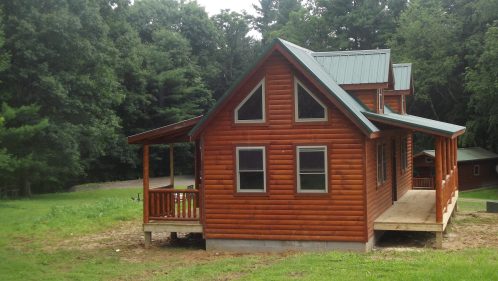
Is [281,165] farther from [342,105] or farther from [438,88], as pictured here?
[438,88]

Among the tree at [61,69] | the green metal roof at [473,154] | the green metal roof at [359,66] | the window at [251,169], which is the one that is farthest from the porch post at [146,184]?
the green metal roof at [473,154]

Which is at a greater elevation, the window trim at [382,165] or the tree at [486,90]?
the tree at [486,90]

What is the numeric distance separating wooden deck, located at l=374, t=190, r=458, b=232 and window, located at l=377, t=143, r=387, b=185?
3.44 ft

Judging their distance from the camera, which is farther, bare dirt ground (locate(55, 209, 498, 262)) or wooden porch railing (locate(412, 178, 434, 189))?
wooden porch railing (locate(412, 178, 434, 189))

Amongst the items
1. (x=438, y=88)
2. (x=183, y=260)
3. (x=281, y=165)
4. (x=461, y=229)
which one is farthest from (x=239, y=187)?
(x=438, y=88)

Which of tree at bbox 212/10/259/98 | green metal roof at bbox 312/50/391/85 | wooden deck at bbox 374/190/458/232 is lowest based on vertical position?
wooden deck at bbox 374/190/458/232

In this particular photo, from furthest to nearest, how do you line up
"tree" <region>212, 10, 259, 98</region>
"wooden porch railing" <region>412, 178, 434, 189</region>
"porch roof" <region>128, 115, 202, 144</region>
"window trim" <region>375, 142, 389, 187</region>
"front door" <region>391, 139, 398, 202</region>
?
"tree" <region>212, 10, 259, 98</region>, "wooden porch railing" <region>412, 178, 434, 189</region>, "front door" <region>391, 139, 398, 202</region>, "window trim" <region>375, 142, 389, 187</region>, "porch roof" <region>128, 115, 202, 144</region>

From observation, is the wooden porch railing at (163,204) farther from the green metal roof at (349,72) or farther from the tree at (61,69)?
the tree at (61,69)

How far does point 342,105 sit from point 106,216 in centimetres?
1268

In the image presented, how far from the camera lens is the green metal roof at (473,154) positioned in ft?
145

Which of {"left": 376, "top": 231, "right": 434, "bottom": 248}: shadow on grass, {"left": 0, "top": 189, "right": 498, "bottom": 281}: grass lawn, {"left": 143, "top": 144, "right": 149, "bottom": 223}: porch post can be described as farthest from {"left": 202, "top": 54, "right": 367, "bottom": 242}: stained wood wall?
{"left": 376, "top": 231, "right": 434, "bottom": 248}: shadow on grass

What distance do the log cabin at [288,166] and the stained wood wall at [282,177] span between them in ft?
0.09

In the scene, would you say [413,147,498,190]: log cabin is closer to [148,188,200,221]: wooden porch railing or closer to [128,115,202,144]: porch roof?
[148,188,200,221]: wooden porch railing

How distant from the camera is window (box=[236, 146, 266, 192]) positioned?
16531 mm
